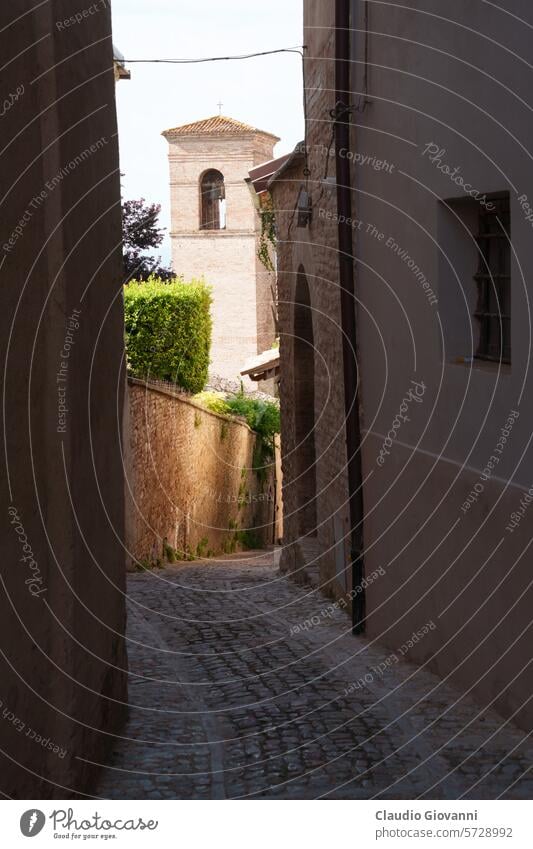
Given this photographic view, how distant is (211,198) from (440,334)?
38.5m

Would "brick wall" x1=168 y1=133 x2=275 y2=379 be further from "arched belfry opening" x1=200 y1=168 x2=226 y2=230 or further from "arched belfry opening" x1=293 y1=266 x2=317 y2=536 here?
"arched belfry opening" x1=293 y1=266 x2=317 y2=536

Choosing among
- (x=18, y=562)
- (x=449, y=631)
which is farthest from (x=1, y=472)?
(x=449, y=631)

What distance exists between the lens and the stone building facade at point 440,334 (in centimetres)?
586

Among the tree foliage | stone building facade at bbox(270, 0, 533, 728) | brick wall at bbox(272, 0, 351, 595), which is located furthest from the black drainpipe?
the tree foliage

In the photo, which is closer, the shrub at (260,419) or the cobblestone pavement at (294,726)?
the cobblestone pavement at (294,726)

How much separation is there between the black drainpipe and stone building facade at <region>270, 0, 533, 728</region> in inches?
2.5

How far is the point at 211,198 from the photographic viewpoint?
146 ft

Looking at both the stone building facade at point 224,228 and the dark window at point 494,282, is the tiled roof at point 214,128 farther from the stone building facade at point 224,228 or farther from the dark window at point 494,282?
the dark window at point 494,282

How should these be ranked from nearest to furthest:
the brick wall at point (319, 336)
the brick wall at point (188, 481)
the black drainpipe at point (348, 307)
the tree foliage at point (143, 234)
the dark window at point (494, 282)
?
1. the dark window at point (494, 282)
2. the black drainpipe at point (348, 307)
3. the brick wall at point (319, 336)
4. the brick wall at point (188, 481)
5. the tree foliage at point (143, 234)

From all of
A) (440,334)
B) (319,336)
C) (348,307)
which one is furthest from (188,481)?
(440,334)

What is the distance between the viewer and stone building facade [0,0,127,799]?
4.28 meters

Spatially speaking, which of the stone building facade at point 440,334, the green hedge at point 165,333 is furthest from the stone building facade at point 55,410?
the green hedge at point 165,333

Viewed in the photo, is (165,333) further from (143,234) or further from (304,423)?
(143,234)

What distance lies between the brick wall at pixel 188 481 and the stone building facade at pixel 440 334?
4471mm
